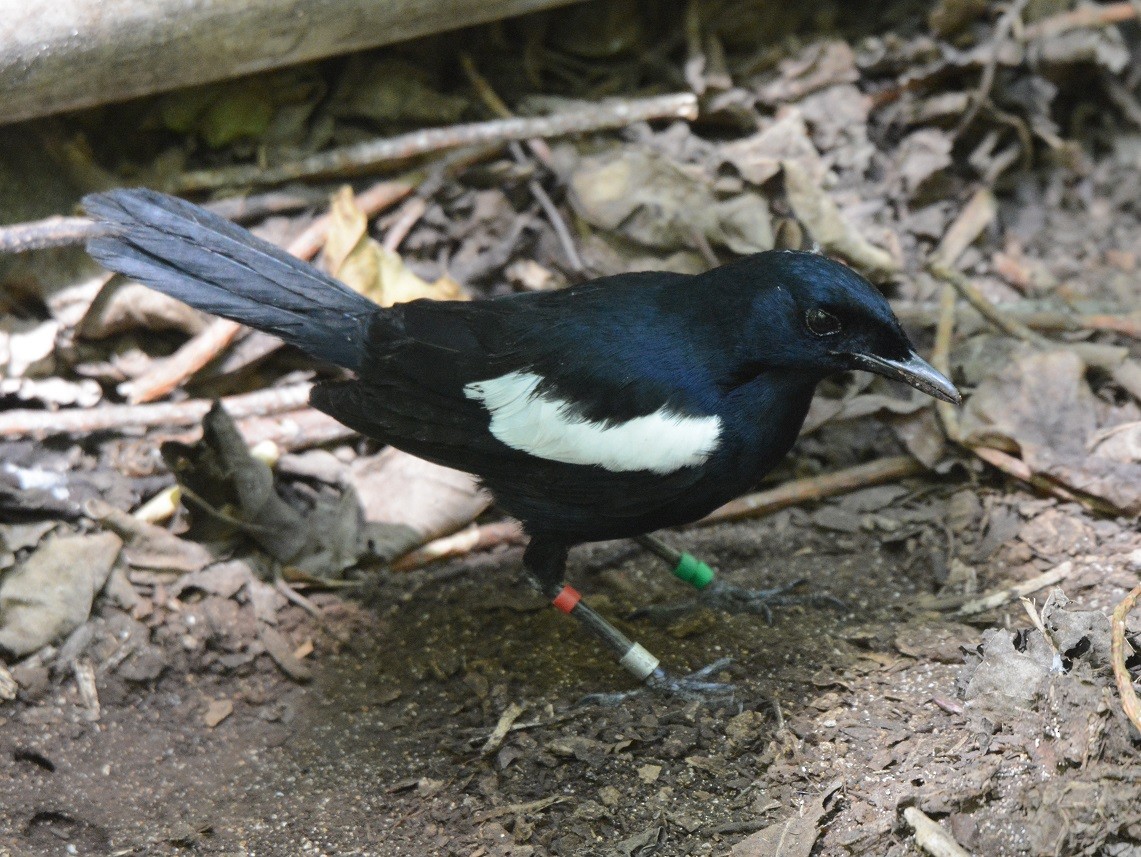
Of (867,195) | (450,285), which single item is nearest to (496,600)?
(450,285)

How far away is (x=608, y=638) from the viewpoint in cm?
357

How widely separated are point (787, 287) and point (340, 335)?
141cm

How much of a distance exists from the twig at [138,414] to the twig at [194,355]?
0.07 meters

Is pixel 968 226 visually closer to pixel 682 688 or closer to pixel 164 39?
pixel 682 688

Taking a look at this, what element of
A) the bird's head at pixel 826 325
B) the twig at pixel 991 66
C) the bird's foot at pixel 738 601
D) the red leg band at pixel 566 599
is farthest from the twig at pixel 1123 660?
the twig at pixel 991 66

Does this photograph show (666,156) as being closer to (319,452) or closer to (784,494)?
(784,494)

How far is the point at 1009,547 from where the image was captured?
3.83 meters

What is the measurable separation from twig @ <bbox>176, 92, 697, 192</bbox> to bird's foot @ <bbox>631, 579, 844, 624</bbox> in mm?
2048

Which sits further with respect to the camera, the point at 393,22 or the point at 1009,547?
the point at 393,22

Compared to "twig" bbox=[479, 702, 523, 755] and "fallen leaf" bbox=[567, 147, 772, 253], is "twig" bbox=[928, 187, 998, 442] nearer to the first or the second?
"fallen leaf" bbox=[567, 147, 772, 253]

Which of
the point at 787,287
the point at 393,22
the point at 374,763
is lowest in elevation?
the point at 374,763

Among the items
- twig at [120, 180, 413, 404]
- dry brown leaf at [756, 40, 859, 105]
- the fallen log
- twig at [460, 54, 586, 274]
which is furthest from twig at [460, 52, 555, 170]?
dry brown leaf at [756, 40, 859, 105]

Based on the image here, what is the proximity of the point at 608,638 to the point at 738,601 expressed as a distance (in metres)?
0.56

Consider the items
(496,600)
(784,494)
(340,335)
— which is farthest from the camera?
(784,494)
